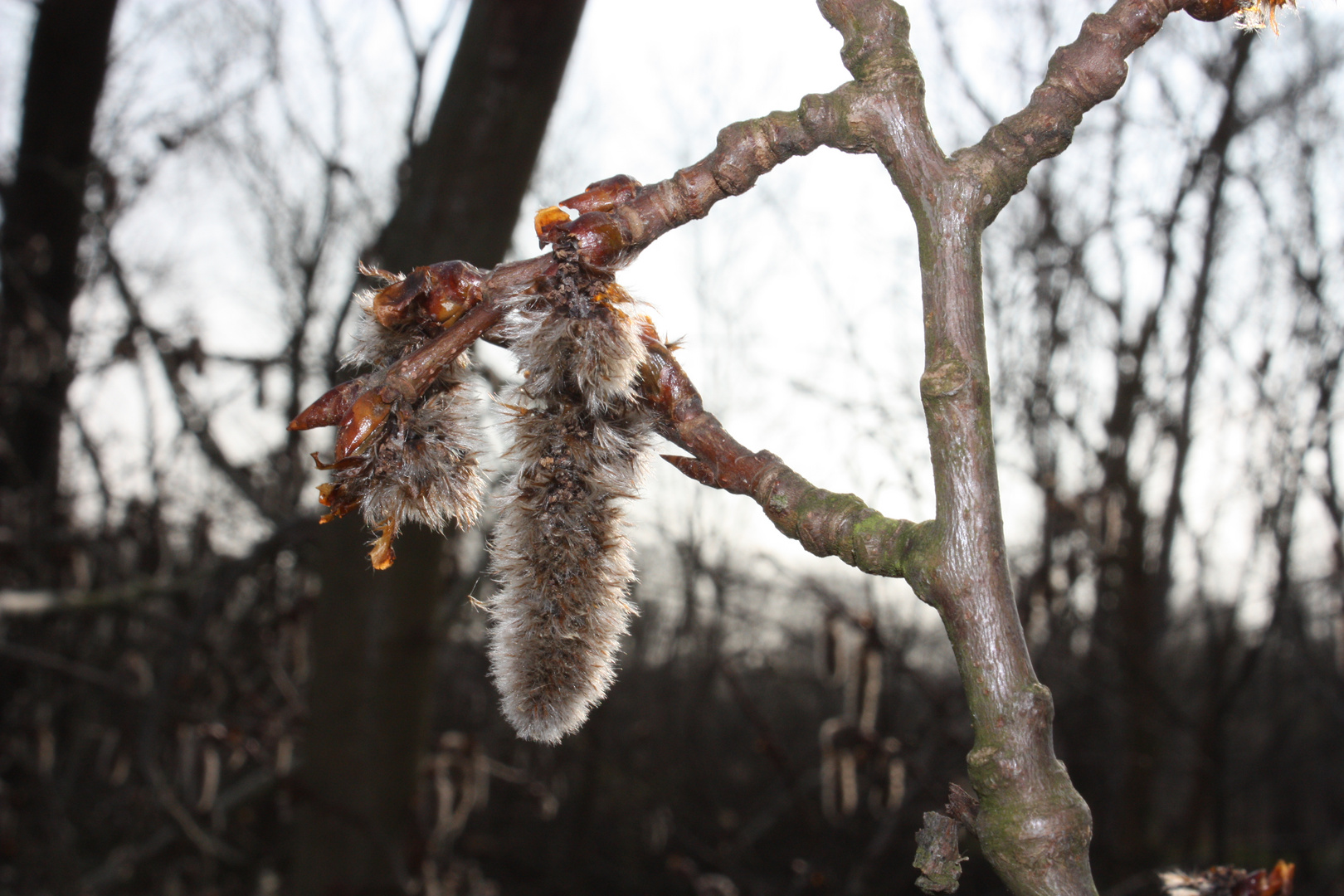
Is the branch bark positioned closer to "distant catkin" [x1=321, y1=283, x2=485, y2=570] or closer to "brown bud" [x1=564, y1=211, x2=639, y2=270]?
"brown bud" [x1=564, y1=211, x2=639, y2=270]

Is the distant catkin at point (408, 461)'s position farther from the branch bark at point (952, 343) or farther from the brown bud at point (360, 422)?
the branch bark at point (952, 343)

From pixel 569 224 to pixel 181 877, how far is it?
5.36 m

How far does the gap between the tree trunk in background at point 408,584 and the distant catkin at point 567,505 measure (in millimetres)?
1866

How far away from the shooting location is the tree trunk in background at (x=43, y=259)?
4.12 meters

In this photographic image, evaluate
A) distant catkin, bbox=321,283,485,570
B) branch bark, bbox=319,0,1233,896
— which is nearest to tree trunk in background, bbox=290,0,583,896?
distant catkin, bbox=321,283,485,570

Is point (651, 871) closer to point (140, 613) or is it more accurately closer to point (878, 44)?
point (140, 613)

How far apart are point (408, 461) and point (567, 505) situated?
0.13 m

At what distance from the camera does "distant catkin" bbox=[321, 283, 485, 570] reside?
690 millimetres

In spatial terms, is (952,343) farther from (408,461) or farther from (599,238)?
(408,461)

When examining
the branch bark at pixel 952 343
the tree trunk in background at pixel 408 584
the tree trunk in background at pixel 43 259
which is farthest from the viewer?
the tree trunk in background at pixel 43 259

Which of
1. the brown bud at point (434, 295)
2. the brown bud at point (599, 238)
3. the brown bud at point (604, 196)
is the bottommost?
the brown bud at point (434, 295)

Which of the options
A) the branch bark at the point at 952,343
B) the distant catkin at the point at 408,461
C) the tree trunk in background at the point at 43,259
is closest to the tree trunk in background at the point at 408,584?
the distant catkin at the point at 408,461

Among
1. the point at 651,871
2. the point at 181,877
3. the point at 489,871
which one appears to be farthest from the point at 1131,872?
the point at 181,877

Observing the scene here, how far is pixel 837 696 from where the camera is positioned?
782cm
